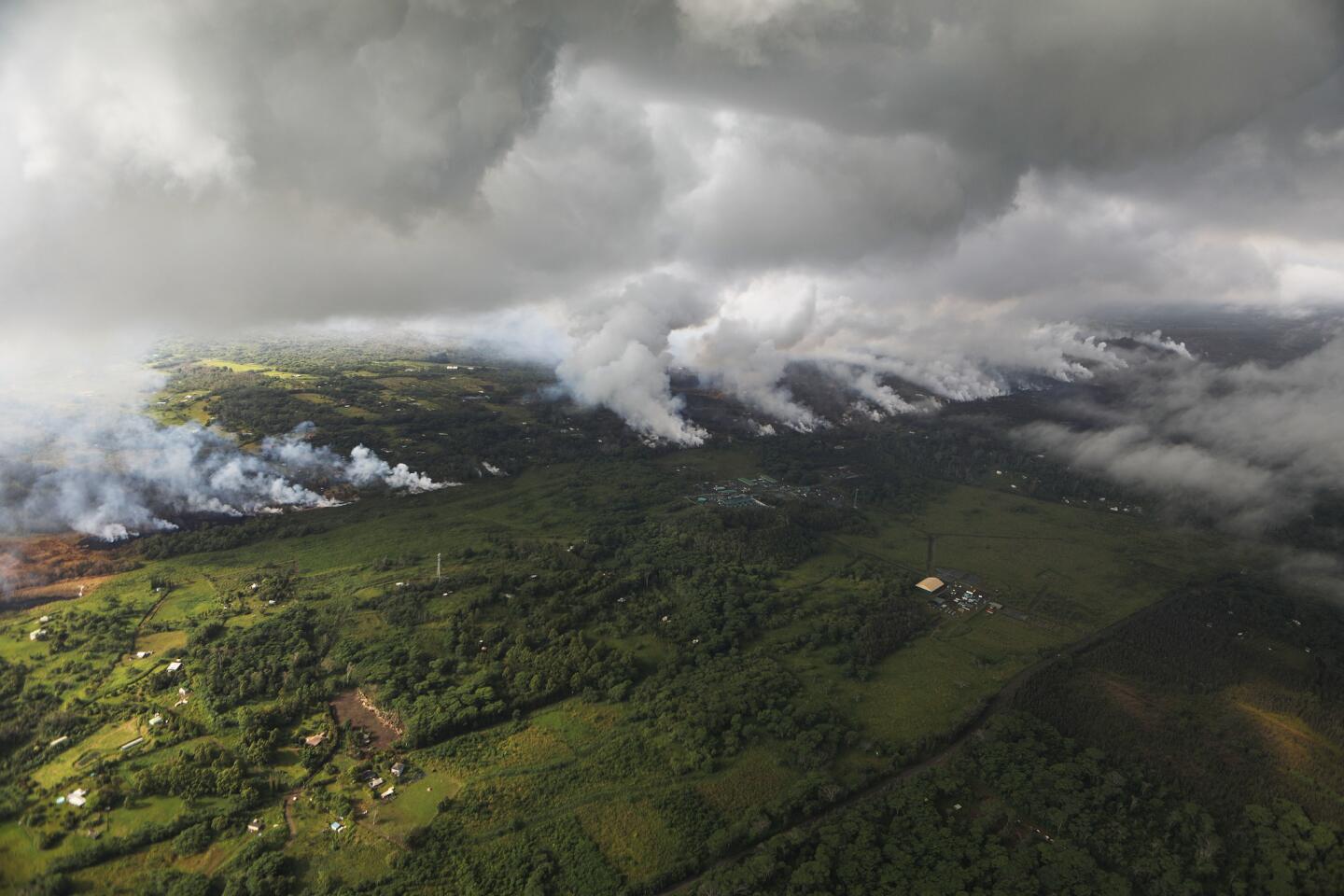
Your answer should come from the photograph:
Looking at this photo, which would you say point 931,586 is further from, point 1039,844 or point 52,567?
point 52,567

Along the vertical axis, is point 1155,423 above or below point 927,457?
above

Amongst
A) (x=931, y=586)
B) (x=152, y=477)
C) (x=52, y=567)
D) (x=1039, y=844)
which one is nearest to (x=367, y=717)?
(x=52, y=567)

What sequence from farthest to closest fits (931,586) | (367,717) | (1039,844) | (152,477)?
(152,477), (931,586), (367,717), (1039,844)

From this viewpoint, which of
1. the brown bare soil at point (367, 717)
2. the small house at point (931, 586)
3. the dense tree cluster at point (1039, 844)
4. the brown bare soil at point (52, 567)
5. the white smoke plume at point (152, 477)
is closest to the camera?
the dense tree cluster at point (1039, 844)

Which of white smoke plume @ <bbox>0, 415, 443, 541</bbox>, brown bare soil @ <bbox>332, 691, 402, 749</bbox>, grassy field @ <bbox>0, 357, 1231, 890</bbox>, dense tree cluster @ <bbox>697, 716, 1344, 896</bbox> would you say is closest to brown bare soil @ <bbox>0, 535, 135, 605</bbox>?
white smoke plume @ <bbox>0, 415, 443, 541</bbox>

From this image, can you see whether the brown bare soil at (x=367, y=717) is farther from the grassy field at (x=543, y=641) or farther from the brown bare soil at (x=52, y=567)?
the brown bare soil at (x=52, y=567)

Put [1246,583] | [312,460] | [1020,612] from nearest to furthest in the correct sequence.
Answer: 1. [1020,612]
2. [1246,583]
3. [312,460]

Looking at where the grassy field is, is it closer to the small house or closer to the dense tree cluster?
the small house

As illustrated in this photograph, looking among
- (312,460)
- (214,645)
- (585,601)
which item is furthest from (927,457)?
(214,645)

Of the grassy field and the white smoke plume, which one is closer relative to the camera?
the grassy field

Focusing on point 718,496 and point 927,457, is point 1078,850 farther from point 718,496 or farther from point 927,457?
point 927,457

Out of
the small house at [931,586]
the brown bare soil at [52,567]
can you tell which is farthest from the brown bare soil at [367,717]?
the small house at [931,586]
